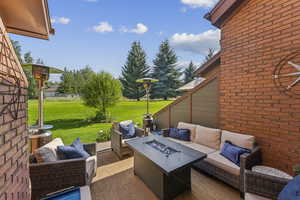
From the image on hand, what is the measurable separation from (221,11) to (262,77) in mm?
1859

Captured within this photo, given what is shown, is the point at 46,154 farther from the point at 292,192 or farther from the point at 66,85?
the point at 66,85

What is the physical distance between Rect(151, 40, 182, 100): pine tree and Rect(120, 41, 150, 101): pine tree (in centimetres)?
206

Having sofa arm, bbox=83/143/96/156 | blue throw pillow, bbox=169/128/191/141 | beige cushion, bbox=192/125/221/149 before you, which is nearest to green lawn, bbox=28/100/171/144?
sofa arm, bbox=83/143/96/156

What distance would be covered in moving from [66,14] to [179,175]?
577 centimetres

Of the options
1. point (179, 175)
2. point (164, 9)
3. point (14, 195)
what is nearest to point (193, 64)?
point (164, 9)

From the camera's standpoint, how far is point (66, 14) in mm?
4461

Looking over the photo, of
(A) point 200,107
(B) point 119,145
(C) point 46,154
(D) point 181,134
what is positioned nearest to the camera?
(C) point 46,154

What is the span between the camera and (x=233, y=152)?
2.60 m

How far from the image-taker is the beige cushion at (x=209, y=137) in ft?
10.8

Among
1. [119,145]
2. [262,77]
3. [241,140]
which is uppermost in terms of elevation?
[262,77]

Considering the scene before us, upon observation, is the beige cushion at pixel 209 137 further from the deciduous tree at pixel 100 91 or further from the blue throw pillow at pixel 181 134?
the deciduous tree at pixel 100 91

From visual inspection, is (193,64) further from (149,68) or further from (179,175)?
(179,175)

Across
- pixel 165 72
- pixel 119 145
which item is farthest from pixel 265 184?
pixel 165 72

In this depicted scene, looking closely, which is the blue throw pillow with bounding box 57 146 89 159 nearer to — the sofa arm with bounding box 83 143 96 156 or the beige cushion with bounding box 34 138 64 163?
the beige cushion with bounding box 34 138 64 163
